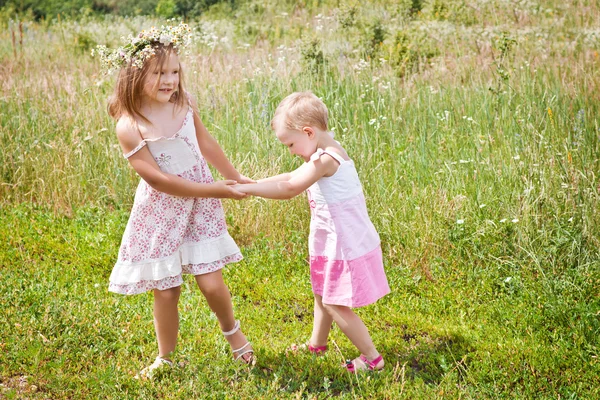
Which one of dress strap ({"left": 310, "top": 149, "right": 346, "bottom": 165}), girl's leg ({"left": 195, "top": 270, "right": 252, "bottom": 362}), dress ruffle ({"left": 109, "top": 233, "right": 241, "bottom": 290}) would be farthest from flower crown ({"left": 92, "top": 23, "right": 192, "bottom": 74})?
girl's leg ({"left": 195, "top": 270, "right": 252, "bottom": 362})

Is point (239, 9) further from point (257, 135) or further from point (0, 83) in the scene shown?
point (257, 135)

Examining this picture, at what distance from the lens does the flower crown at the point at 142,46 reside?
2972mm

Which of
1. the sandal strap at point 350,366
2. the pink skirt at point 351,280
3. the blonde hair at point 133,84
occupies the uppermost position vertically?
the blonde hair at point 133,84

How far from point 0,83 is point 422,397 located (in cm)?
634

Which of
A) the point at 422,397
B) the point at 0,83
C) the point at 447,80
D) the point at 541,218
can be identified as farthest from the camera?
the point at 0,83

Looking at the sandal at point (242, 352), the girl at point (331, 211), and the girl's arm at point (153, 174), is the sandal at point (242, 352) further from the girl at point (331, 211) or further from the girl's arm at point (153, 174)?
the girl's arm at point (153, 174)

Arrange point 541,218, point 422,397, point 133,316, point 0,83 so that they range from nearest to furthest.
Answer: point 422,397
point 133,316
point 541,218
point 0,83

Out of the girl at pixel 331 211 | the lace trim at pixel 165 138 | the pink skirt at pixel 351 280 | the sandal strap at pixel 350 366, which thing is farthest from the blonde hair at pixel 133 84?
the sandal strap at pixel 350 366

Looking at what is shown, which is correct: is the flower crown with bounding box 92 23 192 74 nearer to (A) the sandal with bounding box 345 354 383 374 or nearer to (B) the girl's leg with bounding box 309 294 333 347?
(B) the girl's leg with bounding box 309 294 333 347

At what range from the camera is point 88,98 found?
→ 6918 millimetres

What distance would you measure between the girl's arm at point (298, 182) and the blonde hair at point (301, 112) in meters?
0.18

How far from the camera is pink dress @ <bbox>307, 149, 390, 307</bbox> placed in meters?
3.11

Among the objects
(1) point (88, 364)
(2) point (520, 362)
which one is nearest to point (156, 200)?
(1) point (88, 364)

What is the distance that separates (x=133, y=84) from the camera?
2.99 metres
